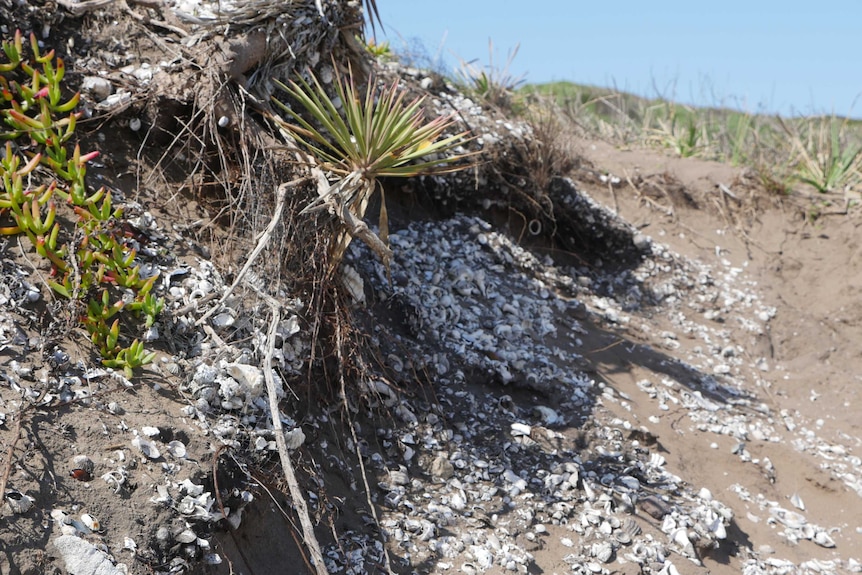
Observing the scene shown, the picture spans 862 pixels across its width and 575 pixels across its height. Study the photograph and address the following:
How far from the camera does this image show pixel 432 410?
158 inches

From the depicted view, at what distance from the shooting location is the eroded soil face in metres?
2.62

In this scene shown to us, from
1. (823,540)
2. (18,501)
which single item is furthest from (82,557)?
(823,540)

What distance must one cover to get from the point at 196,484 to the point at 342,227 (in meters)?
1.39

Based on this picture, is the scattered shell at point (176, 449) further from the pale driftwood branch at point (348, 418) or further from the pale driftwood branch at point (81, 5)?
the pale driftwood branch at point (81, 5)

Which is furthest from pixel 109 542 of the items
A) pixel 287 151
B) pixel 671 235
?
pixel 671 235

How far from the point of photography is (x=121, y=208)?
3354 millimetres

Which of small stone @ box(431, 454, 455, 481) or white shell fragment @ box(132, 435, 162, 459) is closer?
white shell fragment @ box(132, 435, 162, 459)

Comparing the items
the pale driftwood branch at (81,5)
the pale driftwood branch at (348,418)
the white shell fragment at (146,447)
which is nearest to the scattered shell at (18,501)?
the white shell fragment at (146,447)

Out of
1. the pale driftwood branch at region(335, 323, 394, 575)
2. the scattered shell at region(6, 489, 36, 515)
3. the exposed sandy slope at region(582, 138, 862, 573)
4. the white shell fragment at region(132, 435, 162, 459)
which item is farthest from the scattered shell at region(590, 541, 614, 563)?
the scattered shell at region(6, 489, 36, 515)

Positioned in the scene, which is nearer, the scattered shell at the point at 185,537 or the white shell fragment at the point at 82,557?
the white shell fragment at the point at 82,557

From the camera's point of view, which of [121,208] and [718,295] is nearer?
[121,208]

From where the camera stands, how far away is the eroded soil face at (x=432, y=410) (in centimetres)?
262

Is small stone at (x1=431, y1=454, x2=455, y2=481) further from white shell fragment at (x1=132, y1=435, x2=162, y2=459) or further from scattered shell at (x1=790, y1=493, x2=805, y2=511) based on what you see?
scattered shell at (x1=790, y1=493, x2=805, y2=511)

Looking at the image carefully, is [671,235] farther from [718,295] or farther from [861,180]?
[861,180]
